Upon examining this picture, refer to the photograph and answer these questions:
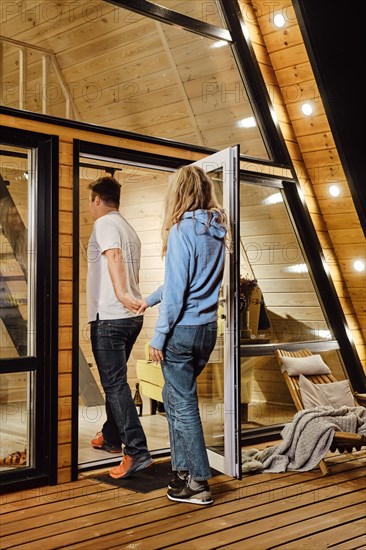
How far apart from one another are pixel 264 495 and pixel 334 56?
2951mm

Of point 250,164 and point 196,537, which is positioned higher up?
point 250,164

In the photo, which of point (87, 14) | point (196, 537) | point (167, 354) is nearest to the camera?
point (196, 537)

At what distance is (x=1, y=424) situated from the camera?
3916 millimetres

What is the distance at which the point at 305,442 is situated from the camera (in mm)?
4215

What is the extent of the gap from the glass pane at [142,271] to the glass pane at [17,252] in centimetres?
98

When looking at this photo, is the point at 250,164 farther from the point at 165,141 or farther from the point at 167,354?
the point at 167,354

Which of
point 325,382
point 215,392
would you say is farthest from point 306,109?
point 215,392

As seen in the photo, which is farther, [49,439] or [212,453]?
[212,453]

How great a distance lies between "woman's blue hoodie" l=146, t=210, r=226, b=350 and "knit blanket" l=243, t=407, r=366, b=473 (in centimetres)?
109

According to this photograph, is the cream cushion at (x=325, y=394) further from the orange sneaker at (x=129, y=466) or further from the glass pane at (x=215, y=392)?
the orange sneaker at (x=129, y=466)

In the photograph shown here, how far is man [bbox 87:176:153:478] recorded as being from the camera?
4.05 m

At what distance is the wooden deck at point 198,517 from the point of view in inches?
117

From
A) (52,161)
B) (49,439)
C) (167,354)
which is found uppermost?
(52,161)

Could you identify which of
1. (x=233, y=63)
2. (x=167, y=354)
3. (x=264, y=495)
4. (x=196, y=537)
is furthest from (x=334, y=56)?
(x=196, y=537)
